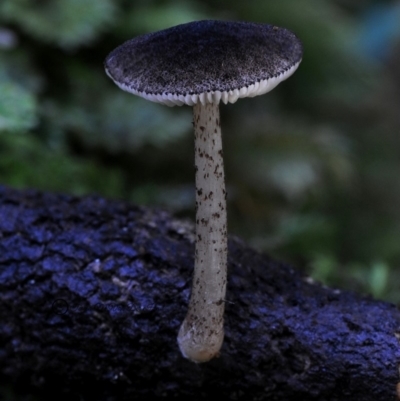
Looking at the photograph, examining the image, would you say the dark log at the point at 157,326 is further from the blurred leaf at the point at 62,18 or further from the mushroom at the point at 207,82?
the blurred leaf at the point at 62,18

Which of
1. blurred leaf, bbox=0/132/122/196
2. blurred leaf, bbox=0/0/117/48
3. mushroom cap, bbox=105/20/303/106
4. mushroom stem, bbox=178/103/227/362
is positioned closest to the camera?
mushroom cap, bbox=105/20/303/106

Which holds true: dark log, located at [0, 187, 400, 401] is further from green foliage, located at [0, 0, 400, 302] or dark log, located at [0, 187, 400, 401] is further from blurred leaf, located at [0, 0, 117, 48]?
blurred leaf, located at [0, 0, 117, 48]

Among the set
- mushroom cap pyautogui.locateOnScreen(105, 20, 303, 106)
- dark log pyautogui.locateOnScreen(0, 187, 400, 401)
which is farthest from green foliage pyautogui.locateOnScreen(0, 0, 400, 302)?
mushroom cap pyautogui.locateOnScreen(105, 20, 303, 106)

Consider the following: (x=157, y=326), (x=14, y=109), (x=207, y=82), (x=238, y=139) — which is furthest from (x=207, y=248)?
(x=238, y=139)

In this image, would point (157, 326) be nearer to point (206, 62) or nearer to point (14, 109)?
point (206, 62)

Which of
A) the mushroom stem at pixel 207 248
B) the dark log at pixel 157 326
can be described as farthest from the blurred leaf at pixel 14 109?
the mushroom stem at pixel 207 248

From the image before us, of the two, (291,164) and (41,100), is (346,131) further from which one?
(41,100)
